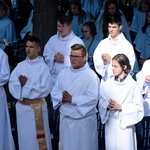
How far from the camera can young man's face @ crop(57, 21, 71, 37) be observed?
30.8 feet

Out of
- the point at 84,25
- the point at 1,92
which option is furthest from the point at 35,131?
the point at 84,25

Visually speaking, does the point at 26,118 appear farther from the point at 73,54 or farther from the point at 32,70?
the point at 73,54

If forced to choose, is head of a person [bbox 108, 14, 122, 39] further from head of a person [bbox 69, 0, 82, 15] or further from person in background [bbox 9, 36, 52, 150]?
head of a person [bbox 69, 0, 82, 15]

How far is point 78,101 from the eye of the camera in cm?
807

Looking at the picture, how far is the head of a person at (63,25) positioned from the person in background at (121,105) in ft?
5.21

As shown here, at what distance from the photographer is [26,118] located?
860cm

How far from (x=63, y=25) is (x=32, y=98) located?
1.48 metres

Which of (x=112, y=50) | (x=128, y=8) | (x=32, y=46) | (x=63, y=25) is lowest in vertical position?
(x=112, y=50)

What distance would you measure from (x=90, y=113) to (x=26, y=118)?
0.98 m

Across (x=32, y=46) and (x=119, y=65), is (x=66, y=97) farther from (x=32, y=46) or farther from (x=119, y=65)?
(x=32, y=46)

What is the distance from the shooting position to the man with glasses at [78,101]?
8117 mm

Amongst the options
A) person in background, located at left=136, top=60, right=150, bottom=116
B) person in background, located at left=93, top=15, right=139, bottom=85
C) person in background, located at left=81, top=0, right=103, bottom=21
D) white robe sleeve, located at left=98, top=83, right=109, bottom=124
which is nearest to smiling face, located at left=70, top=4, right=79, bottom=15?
person in background, located at left=81, top=0, right=103, bottom=21

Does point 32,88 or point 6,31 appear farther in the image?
point 6,31

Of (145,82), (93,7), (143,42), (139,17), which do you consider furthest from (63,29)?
(93,7)
